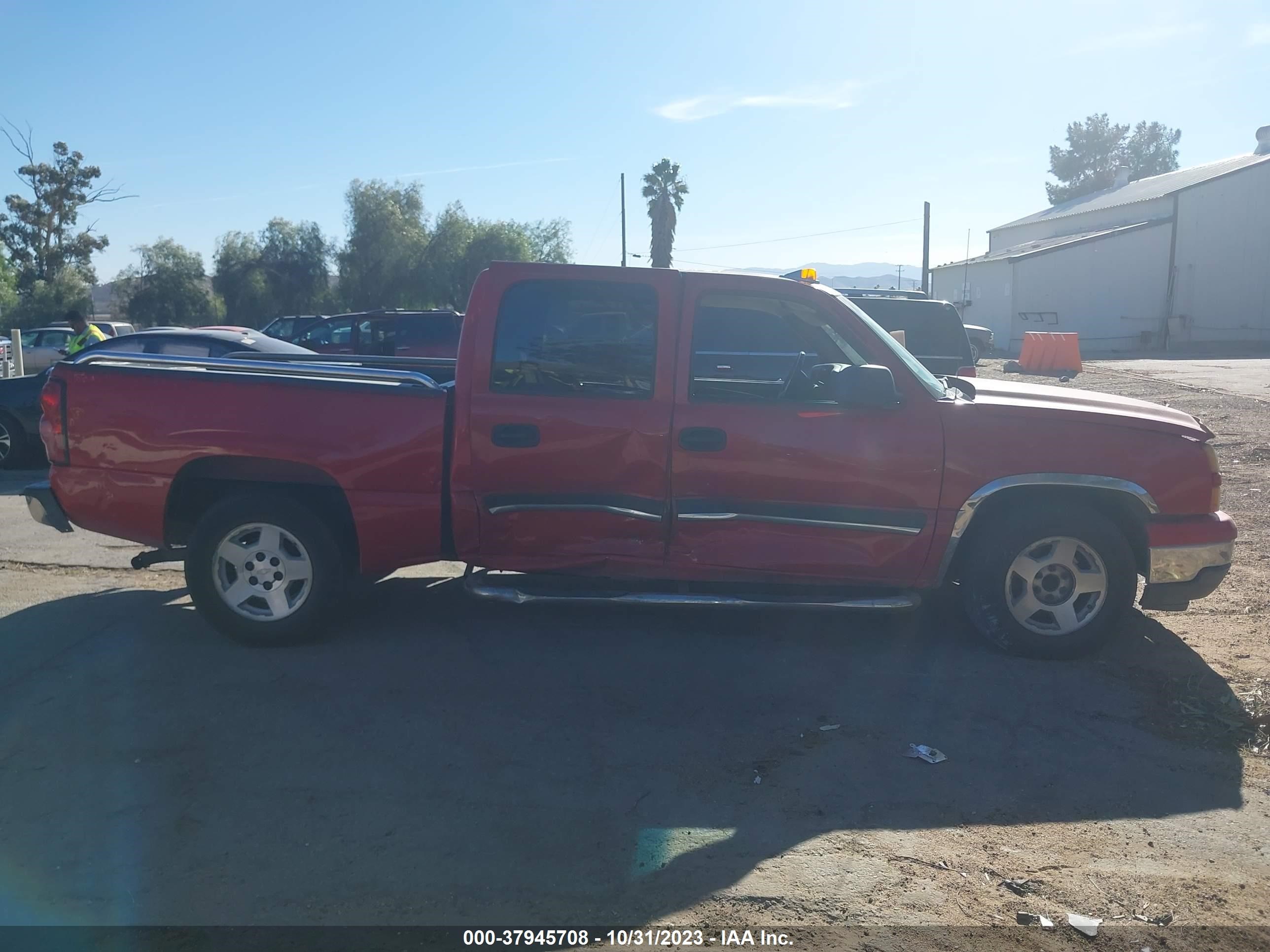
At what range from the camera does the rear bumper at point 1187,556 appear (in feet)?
17.9

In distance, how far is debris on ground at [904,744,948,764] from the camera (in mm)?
4430

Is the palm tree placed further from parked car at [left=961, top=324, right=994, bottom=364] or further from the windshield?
the windshield

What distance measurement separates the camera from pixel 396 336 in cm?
1645

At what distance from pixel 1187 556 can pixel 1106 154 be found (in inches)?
4159

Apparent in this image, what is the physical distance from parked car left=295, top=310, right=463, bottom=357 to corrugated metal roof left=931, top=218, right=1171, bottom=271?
110 ft

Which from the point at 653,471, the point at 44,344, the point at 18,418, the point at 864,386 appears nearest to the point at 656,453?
the point at 653,471

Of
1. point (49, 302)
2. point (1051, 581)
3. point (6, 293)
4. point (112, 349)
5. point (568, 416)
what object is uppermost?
point (6, 293)

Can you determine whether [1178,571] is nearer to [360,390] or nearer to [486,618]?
[486,618]

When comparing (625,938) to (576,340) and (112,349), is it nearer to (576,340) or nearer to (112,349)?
(576,340)

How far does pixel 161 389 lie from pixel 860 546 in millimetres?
3803

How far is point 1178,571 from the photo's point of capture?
5473 mm

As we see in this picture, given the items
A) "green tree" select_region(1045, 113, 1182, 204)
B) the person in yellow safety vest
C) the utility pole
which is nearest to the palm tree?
the utility pole

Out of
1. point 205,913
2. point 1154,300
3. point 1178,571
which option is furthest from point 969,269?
point 205,913

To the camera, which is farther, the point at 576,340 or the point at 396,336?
the point at 396,336
